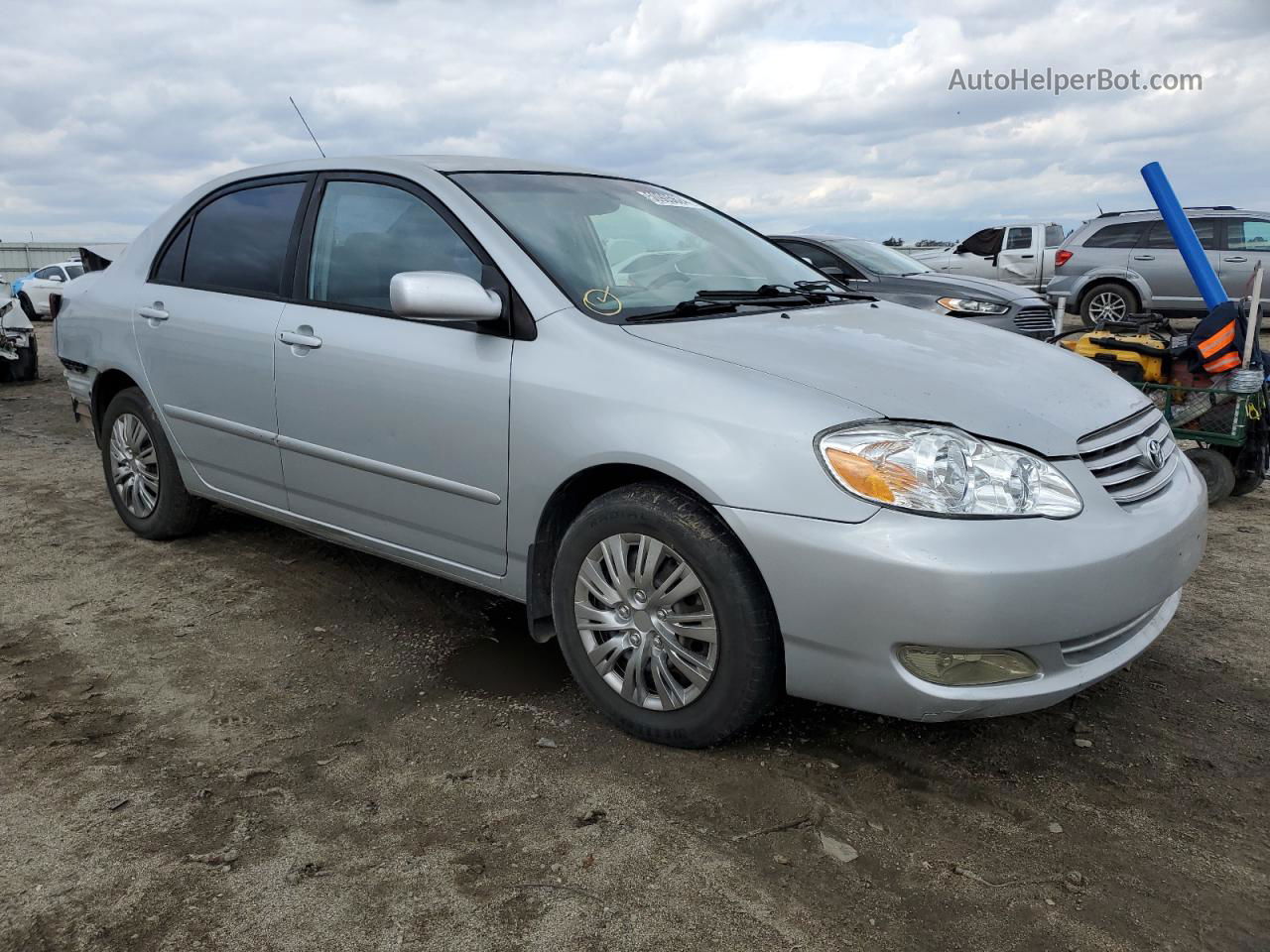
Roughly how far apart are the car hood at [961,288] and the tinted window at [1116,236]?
20.2 feet

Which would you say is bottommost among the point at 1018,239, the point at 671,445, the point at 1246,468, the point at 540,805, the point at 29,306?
the point at 29,306

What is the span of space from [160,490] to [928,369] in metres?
3.44

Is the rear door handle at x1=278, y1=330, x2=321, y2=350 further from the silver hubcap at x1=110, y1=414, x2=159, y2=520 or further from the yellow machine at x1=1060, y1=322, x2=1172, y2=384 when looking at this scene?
the yellow machine at x1=1060, y1=322, x2=1172, y2=384

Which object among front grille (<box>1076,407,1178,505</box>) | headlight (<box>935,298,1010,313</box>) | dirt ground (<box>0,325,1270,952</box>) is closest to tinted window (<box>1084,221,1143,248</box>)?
headlight (<box>935,298,1010,313</box>)

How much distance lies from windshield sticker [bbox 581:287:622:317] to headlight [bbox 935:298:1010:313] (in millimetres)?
6136

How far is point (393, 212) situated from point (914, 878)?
2628 mm

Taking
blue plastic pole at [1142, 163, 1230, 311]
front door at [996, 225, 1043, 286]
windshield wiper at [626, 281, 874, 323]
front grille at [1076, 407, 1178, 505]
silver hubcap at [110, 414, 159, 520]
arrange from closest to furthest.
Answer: front grille at [1076, 407, 1178, 505]
windshield wiper at [626, 281, 874, 323]
silver hubcap at [110, 414, 159, 520]
blue plastic pole at [1142, 163, 1230, 311]
front door at [996, 225, 1043, 286]

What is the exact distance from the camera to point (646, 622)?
2.86 metres

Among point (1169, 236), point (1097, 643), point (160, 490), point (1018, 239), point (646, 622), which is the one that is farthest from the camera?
point (1018, 239)

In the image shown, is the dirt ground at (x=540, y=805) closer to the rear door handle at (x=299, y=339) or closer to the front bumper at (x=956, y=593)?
the front bumper at (x=956, y=593)

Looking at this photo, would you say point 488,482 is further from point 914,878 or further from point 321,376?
point 914,878

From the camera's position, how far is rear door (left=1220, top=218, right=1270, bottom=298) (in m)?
13.6

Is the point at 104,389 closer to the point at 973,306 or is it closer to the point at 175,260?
the point at 175,260

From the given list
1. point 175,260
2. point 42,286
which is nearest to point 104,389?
point 175,260
